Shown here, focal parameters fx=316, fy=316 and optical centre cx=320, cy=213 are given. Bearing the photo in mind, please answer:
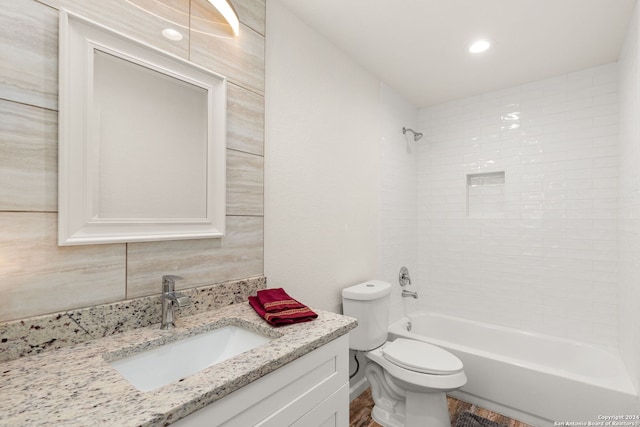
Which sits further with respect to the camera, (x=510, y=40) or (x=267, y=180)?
(x=510, y=40)

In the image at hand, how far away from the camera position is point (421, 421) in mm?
1870

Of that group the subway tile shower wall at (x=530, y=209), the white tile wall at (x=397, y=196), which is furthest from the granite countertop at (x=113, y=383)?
the subway tile shower wall at (x=530, y=209)

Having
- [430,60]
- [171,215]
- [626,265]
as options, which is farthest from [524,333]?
[171,215]

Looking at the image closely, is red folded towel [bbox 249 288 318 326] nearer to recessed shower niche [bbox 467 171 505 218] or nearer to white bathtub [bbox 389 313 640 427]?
white bathtub [bbox 389 313 640 427]

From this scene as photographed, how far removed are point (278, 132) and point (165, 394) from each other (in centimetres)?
132

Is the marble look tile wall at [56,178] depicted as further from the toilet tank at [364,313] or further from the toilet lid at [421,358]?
the toilet lid at [421,358]

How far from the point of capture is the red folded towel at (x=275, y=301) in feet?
4.14

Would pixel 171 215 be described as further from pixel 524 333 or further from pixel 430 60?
pixel 524 333

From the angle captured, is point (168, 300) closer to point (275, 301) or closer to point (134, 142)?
point (275, 301)

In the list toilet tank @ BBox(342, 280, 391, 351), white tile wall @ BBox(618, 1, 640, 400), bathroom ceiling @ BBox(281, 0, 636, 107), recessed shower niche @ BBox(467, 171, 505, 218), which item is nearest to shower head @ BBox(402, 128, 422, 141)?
bathroom ceiling @ BBox(281, 0, 636, 107)

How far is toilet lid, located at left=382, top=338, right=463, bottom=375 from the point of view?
1821 millimetres

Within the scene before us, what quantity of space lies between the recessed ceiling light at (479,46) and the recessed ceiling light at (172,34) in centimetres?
180

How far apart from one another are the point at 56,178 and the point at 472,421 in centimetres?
259

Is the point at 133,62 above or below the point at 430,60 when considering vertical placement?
below
